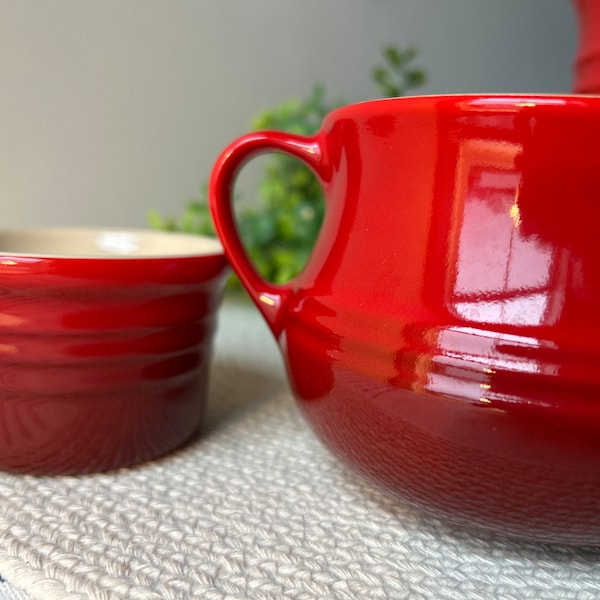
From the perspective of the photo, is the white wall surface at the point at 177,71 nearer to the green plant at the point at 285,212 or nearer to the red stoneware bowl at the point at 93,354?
the green plant at the point at 285,212

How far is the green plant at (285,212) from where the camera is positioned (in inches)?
25.4

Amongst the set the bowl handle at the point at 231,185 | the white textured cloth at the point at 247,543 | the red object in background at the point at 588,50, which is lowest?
the white textured cloth at the point at 247,543

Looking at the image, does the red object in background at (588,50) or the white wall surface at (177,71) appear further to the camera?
the white wall surface at (177,71)

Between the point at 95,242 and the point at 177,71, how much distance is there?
337 millimetres

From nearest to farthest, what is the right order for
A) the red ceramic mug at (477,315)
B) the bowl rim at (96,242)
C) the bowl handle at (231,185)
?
the red ceramic mug at (477,315), the bowl handle at (231,185), the bowl rim at (96,242)

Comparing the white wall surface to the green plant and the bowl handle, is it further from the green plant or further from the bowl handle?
the bowl handle

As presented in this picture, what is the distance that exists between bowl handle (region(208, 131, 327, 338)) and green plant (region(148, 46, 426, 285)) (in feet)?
0.88

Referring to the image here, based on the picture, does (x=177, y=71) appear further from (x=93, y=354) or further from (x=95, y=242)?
(x=93, y=354)

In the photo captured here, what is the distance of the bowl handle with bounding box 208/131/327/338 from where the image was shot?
34 cm

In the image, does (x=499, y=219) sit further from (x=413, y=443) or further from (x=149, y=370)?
(x=149, y=370)

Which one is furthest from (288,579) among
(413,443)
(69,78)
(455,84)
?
(455,84)

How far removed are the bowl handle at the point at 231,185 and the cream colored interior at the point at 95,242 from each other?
9cm

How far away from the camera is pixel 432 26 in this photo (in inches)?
33.0

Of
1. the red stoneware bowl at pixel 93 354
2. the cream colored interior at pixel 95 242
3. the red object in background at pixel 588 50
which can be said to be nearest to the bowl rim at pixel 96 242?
the cream colored interior at pixel 95 242
